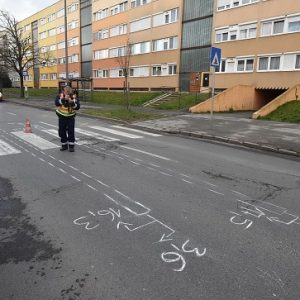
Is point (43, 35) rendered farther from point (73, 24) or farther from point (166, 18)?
point (166, 18)

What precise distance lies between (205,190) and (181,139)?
246 inches

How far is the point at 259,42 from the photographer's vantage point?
26359 millimetres

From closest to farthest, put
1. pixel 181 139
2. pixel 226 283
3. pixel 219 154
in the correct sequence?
pixel 226 283
pixel 219 154
pixel 181 139

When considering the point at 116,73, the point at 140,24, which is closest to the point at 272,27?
the point at 140,24

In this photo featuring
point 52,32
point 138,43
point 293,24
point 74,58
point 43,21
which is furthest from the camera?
point 43,21

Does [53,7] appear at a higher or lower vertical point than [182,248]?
higher

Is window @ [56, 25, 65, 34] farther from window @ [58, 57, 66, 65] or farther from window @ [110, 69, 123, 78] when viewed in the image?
window @ [110, 69, 123, 78]

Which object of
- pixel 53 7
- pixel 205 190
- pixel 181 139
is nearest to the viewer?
pixel 205 190

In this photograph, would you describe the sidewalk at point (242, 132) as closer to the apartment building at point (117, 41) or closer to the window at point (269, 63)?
the window at point (269, 63)

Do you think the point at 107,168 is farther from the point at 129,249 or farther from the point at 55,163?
the point at 129,249

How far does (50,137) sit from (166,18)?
1159 inches

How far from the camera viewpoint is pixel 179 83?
35.3 metres

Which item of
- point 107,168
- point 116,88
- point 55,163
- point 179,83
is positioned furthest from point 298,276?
point 116,88

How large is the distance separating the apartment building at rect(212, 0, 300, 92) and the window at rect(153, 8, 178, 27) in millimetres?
6524
